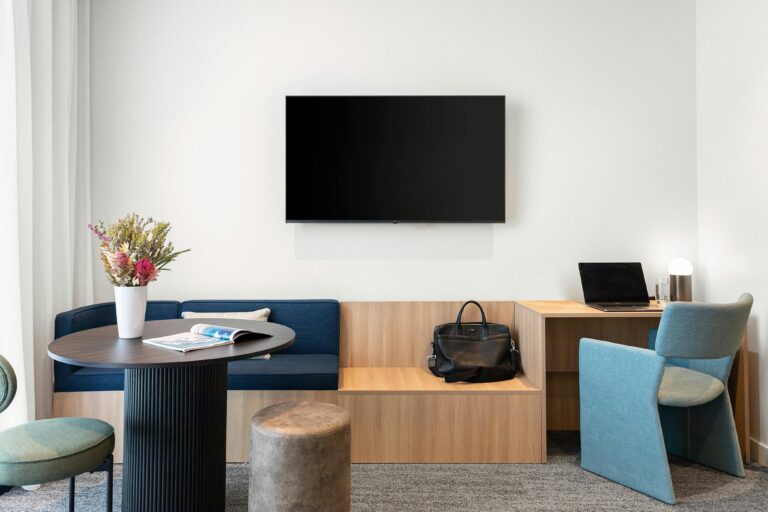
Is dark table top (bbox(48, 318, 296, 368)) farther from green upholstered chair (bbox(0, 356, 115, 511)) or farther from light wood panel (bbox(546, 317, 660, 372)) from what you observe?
light wood panel (bbox(546, 317, 660, 372))

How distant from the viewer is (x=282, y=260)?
10.5 ft

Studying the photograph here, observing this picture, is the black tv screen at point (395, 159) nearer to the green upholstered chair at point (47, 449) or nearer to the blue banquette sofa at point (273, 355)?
the blue banquette sofa at point (273, 355)

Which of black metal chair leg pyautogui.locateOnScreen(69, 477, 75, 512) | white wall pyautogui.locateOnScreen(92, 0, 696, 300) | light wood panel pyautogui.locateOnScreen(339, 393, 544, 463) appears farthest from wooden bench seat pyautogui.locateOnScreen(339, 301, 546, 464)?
black metal chair leg pyautogui.locateOnScreen(69, 477, 75, 512)

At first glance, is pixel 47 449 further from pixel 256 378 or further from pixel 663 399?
pixel 663 399

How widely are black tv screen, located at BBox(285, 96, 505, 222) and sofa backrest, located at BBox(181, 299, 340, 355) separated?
0.54 metres

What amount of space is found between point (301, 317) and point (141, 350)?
1.36 metres

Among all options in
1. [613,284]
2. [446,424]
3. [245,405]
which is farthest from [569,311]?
[245,405]

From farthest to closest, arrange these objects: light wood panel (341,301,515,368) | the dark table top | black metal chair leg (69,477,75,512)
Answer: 1. light wood panel (341,301,515,368)
2. black metal chair leg (69,477,75,512)
3. the dark table top

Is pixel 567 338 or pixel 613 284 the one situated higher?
pixel 613 284

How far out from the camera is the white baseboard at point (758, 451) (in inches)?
103

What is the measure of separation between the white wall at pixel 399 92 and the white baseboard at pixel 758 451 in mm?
1042

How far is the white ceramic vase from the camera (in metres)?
1.91

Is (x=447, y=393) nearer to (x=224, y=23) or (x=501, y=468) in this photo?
(x=501, y=468)

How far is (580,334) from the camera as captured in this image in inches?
123
